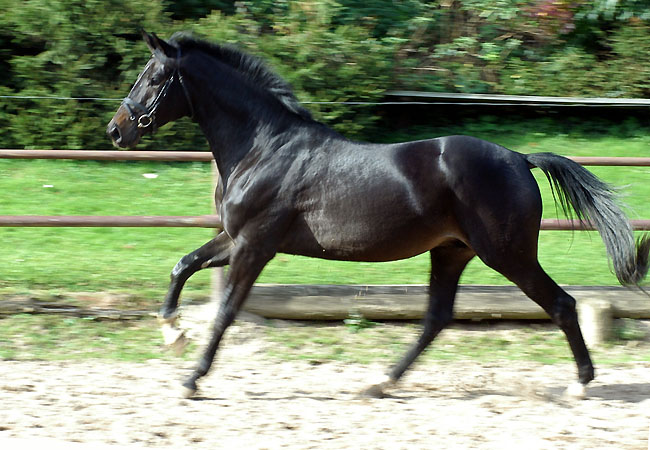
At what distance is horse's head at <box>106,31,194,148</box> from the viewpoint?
4797mm

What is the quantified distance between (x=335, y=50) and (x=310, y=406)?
583cm

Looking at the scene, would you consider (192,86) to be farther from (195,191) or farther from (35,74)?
(35,74)

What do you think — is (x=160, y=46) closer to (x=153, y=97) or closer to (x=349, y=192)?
(x=153, y=97)

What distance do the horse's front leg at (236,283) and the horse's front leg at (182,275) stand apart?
0.37 metres

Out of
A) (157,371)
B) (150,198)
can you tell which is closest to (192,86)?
(157,371)

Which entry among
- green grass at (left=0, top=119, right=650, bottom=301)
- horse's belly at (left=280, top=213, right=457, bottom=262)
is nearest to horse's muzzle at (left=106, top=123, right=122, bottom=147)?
horse's belly at (left=280, top=213, right=457, bottom=262)

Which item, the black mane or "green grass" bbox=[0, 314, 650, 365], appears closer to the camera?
the black mane

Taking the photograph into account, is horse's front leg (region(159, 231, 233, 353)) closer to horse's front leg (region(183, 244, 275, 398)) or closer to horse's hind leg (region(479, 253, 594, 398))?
horse's front leg (region(183, 244, 275, 398))

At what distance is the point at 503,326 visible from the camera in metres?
5.98

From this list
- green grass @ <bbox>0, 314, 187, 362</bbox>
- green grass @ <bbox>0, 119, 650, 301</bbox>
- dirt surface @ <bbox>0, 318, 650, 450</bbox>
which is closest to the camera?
dirt surface @ <bbox>0, 318, 650, 450</bbox>

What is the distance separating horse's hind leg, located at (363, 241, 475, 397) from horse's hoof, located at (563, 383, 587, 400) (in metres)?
0.76

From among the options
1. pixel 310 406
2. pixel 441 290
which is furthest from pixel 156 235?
pixel 310 406

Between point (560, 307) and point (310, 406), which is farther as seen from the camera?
point (560, 307)

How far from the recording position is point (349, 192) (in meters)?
4.64
